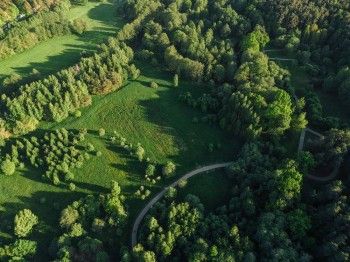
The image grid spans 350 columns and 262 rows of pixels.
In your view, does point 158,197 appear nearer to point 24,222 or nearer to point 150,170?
point 150,170

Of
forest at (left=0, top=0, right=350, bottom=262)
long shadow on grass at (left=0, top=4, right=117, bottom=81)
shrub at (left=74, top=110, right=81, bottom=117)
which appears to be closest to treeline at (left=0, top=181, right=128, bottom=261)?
forest at (left=0, top=0, right=350, bottom=262)

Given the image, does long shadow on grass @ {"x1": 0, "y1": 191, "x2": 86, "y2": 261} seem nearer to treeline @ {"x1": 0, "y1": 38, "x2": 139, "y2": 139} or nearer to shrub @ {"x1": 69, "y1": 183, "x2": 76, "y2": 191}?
shrub @ {"x1": 69, "y1": 183, "x2": 76, "y2": 191}

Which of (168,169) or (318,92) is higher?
(318,92)

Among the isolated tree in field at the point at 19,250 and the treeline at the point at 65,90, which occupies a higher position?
the treeline at the point at 65,90

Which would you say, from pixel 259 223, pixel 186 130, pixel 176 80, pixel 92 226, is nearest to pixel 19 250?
pixel 92 226

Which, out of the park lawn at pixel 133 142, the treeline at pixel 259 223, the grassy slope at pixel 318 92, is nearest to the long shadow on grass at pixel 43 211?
the park lawn at pixel 133 142

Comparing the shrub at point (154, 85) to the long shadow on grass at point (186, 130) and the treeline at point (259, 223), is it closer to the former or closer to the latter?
the long shadow on grass at point (186, 130)

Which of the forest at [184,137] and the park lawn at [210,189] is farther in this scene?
the park lawn at [210,189]
